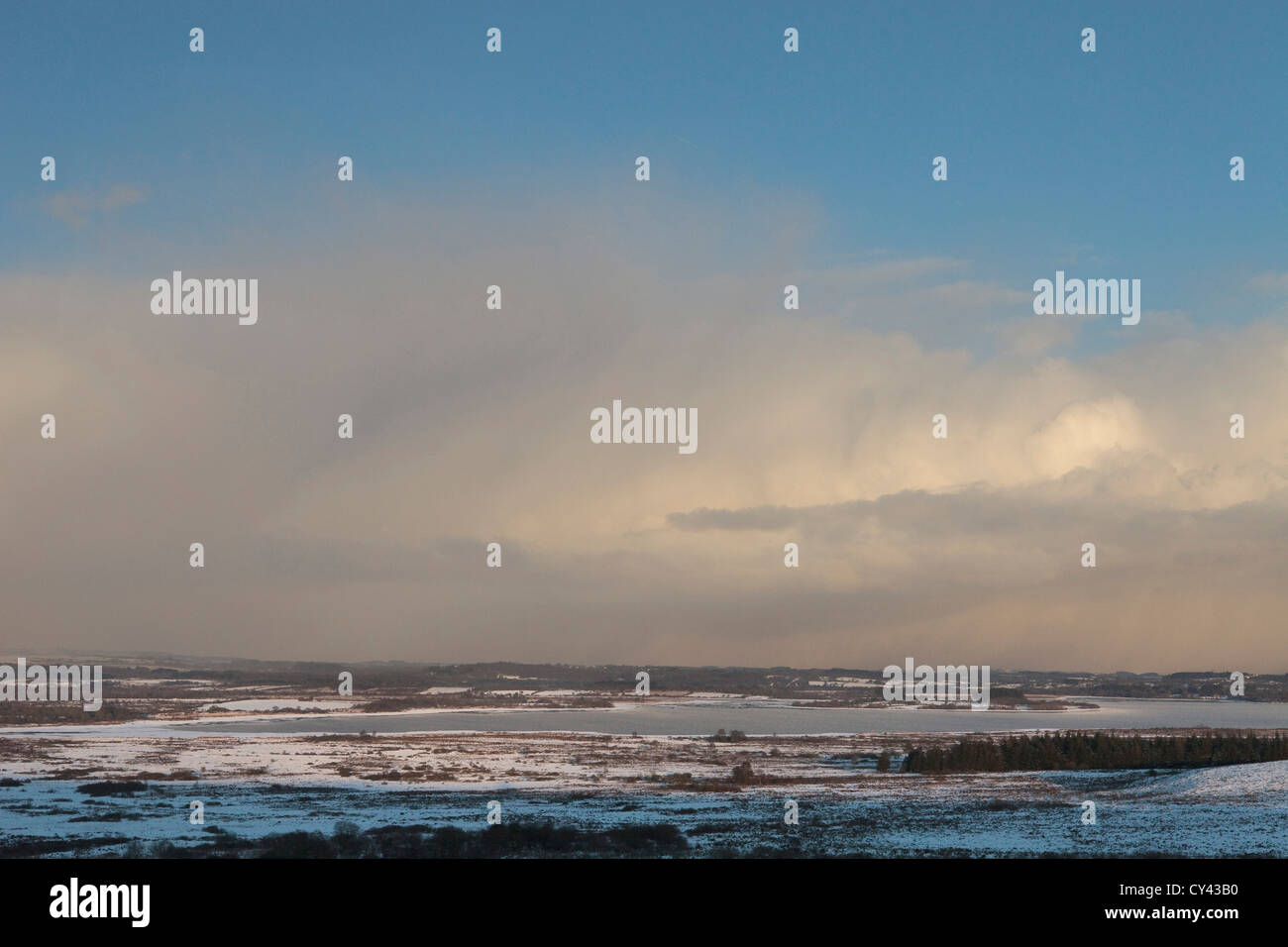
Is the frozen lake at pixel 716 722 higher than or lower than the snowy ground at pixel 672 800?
lower

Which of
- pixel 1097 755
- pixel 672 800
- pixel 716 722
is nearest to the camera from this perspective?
pixel 672 800

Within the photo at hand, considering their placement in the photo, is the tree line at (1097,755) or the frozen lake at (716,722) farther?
the frozen lake at (716,722)

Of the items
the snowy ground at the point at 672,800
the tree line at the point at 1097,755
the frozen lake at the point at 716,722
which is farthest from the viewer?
the frozen lake at the point at 716,722

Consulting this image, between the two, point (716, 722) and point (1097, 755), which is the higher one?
point (1097, 755)

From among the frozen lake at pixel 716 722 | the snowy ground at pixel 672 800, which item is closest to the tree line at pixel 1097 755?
the snowy ground at pixel 672 800

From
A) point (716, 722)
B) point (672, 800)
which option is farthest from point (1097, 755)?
point (716, 722)

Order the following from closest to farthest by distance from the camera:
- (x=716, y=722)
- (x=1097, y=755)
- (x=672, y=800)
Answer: (x=672, y=800) < (x=1097, y=755) < (x=716, y=722)

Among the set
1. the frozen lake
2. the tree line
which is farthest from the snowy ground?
the frozen lake

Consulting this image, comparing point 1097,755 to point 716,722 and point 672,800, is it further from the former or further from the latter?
point 716,722

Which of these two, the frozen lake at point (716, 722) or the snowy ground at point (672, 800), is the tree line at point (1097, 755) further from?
the frozen lake at point (716, 722)

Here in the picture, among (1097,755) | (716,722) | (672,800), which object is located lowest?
(716,722)
